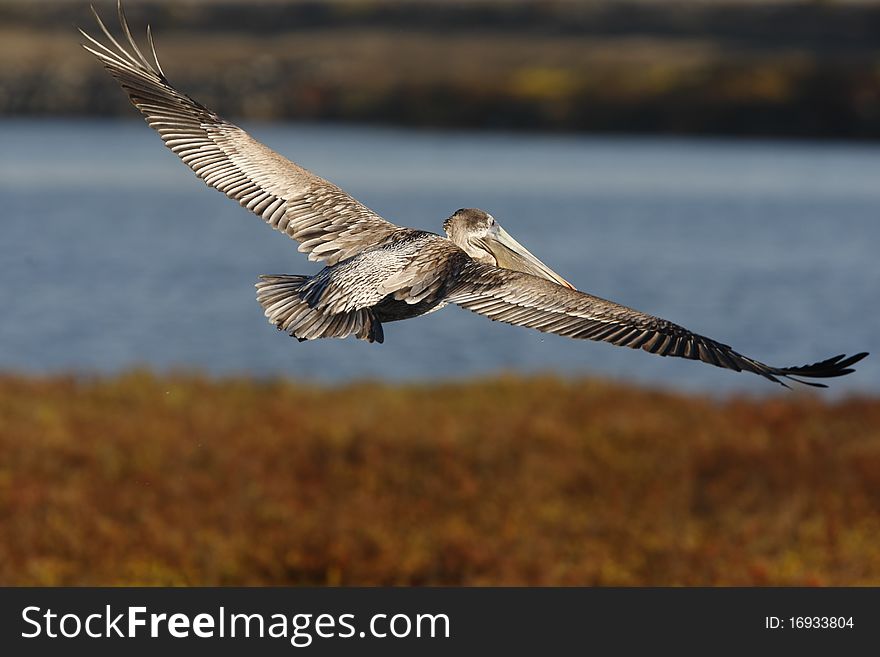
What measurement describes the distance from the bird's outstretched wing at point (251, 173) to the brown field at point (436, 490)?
9.32m

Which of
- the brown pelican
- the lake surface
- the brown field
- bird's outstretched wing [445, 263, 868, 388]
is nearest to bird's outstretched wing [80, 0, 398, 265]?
the brown pelican

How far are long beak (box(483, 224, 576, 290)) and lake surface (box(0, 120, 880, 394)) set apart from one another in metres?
3.13

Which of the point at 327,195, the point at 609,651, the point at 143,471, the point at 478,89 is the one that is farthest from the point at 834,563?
the point at 478,89

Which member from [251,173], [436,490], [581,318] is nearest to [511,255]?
[581,318]

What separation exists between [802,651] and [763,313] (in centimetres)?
2288

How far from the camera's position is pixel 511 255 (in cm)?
340

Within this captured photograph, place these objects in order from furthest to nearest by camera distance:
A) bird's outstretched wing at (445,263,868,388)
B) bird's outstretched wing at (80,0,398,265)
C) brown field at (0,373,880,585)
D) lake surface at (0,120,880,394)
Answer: lake surface at (0,120,880,394)
brown field at (0,373,880,585)
bird's outstretched wing at (80,0,398,265)
bird's outstretched wing at (445,263,868,388)

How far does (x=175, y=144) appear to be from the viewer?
4027mm

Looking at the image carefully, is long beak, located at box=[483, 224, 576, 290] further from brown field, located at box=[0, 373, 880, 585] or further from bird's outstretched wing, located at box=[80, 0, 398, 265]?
brown field, located at box=[0, 373, 880, 585]

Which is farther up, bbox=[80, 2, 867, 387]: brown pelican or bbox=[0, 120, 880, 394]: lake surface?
bbox=[0, 120, 880, 394]: lake surface

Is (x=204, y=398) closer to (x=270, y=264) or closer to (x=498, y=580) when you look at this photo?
(x=498, y=580)

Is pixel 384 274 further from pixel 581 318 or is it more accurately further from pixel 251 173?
pixel 251 173

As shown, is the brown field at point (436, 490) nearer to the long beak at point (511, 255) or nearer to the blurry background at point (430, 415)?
the blurry background at point (430, 415)

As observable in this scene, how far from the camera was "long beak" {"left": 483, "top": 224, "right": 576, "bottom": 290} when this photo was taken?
3352mm
